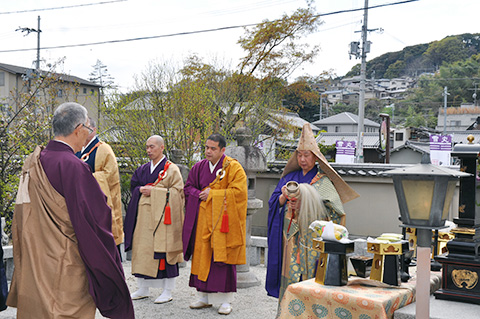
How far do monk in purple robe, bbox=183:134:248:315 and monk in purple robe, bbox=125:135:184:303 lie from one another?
0.28m

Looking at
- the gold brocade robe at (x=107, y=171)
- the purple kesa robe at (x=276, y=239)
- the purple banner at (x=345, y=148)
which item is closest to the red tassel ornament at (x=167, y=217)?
the gold brocade robe at (x=107, y=171)

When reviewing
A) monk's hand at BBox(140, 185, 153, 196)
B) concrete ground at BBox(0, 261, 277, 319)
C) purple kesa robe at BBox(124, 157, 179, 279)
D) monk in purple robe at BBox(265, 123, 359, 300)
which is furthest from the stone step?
monk's hand at BBox(140, 185, 153, 196)

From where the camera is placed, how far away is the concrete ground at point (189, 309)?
5156 millimetres

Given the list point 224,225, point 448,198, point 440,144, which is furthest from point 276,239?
point 440,144

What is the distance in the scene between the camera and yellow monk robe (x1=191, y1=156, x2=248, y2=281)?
5164 millimetres

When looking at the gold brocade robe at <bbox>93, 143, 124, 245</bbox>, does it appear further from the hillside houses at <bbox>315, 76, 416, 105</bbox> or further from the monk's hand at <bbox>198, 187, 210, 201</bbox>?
the hillside houses at <bbox>315, 76, 416, 105</bbox>

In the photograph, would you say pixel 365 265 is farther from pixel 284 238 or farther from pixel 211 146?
pixel 211 146

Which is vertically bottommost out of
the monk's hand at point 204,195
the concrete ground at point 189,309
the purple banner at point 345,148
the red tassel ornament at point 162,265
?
the concrete ground at point 189,309

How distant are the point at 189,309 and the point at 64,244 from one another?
105 inches

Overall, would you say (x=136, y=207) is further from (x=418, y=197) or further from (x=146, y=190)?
(x=418, y=197)

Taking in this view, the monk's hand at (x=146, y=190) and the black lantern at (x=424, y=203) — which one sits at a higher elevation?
the black lantern at (x=424, y=203)

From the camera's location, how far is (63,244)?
3020 millimetres

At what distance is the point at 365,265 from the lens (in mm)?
3092

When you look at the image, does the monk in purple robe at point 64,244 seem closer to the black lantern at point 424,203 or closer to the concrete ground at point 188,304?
the black lantern at point 424,203
